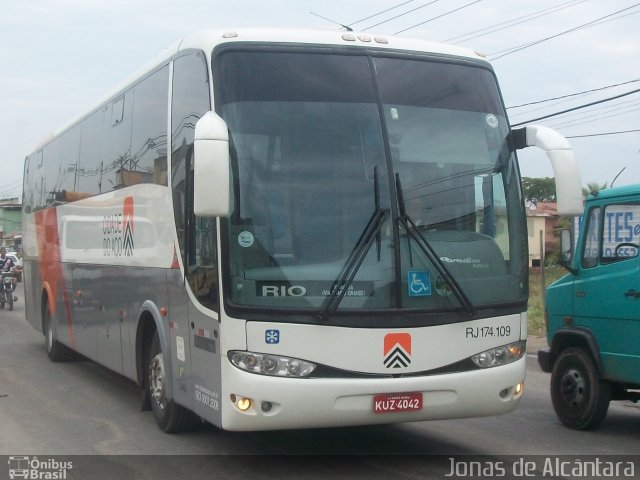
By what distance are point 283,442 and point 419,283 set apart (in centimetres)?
230

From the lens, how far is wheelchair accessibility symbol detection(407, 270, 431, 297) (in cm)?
702

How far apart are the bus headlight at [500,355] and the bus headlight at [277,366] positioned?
1.36 m

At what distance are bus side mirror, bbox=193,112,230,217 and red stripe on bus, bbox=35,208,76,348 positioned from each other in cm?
733

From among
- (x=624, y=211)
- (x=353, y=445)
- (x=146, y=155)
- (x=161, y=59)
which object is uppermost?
(x=161, y=59)

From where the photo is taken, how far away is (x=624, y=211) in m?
8.82

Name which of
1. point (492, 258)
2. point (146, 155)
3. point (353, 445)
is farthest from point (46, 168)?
point (492, 258)

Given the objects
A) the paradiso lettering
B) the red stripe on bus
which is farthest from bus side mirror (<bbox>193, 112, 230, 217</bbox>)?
the red stripe on bus

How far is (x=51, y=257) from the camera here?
14.7 metres

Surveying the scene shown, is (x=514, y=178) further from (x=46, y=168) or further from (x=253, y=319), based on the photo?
(x=46, y=168)

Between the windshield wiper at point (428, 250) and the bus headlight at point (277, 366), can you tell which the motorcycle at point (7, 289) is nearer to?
the bus headlight at point (277, 366)

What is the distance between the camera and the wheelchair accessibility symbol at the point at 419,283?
23.0 ft

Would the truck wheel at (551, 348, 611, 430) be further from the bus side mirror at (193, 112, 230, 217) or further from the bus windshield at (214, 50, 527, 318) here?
the bus side mirror at (193, 112, 230, 217)

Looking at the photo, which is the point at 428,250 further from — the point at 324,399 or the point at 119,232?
the point at 119,232

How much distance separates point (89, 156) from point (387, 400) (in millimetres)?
6914
